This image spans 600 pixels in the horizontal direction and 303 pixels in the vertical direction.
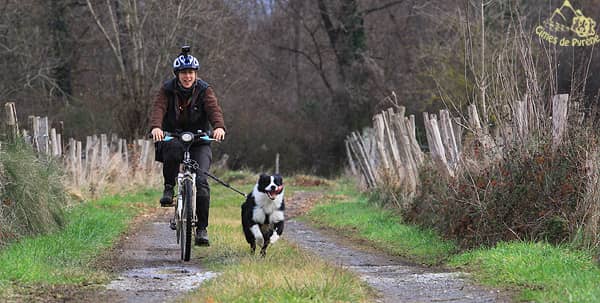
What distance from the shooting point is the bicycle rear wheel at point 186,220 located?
9117 mm

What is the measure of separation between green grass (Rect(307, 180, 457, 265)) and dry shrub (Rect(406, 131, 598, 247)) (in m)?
0.36

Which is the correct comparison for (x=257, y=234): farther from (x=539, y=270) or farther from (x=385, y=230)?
(x=385, y=230)

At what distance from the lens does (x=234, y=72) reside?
38.0 metres

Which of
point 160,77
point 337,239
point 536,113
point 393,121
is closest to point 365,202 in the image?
point 393,121

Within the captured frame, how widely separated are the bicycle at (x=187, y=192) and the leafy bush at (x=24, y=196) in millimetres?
1800

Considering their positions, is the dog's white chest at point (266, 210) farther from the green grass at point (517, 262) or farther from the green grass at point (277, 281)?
the green grass at point (517, 262)

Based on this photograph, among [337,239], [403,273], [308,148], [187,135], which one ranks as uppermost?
[187,135]

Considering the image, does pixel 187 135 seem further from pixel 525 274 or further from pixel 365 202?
pixel 365 202

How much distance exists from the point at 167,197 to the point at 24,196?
6.39ft

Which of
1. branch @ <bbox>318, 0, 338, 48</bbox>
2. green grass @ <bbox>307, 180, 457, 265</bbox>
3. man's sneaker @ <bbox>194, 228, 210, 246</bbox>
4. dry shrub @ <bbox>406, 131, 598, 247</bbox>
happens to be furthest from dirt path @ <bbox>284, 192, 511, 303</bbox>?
branch @ <bbox>318, 0, 338, 48</bbox>

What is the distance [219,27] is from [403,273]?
85.1 feet

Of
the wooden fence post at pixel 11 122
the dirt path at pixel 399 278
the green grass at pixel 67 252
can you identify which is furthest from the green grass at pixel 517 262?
the wooden fence post at pixel 11 122

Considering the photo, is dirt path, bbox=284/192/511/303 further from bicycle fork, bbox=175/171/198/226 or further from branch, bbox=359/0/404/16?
branch, bbox=359/0/404/16

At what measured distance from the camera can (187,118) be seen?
31.9 ft
